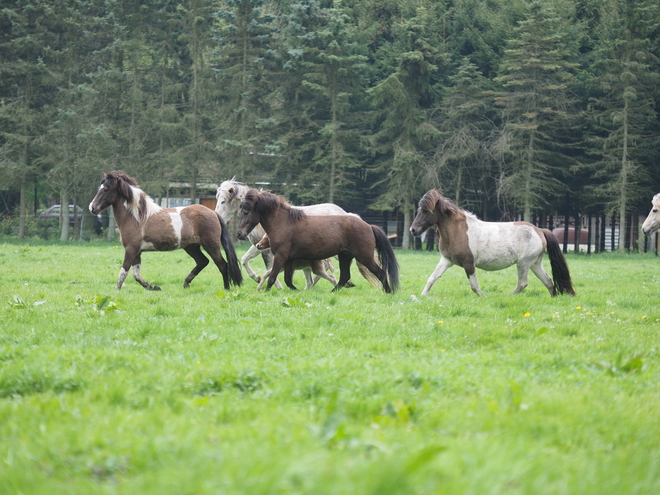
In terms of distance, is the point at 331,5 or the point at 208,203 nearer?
the point at 331,5

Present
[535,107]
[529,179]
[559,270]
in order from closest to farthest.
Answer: [559,270]
[529,179]
[535,107]

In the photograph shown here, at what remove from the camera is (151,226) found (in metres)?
12.3

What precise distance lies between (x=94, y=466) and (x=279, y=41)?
3794 centimetres

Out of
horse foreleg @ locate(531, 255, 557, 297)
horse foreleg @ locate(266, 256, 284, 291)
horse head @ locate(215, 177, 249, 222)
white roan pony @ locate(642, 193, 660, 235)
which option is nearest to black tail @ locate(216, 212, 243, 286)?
horse foreleg @ locate(266, 256, 284, 291)

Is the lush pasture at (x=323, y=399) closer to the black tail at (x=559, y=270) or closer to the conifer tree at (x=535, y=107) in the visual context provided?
the black tail at (x=559, y=270)

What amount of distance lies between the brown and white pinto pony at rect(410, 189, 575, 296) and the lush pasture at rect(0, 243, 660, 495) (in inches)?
98.8

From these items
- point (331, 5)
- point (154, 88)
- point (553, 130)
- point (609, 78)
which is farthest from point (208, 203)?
point (609, 78)

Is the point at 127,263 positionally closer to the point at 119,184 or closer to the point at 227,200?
the point at 119,184

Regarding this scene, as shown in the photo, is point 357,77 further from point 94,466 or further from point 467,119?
point 94,466

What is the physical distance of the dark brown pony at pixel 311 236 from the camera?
11.7 metres

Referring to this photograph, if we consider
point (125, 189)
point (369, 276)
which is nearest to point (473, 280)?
point (369, 276)

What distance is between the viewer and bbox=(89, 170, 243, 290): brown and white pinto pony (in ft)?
40.1

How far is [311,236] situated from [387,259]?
1402 millimetres

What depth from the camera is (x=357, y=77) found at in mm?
38938
